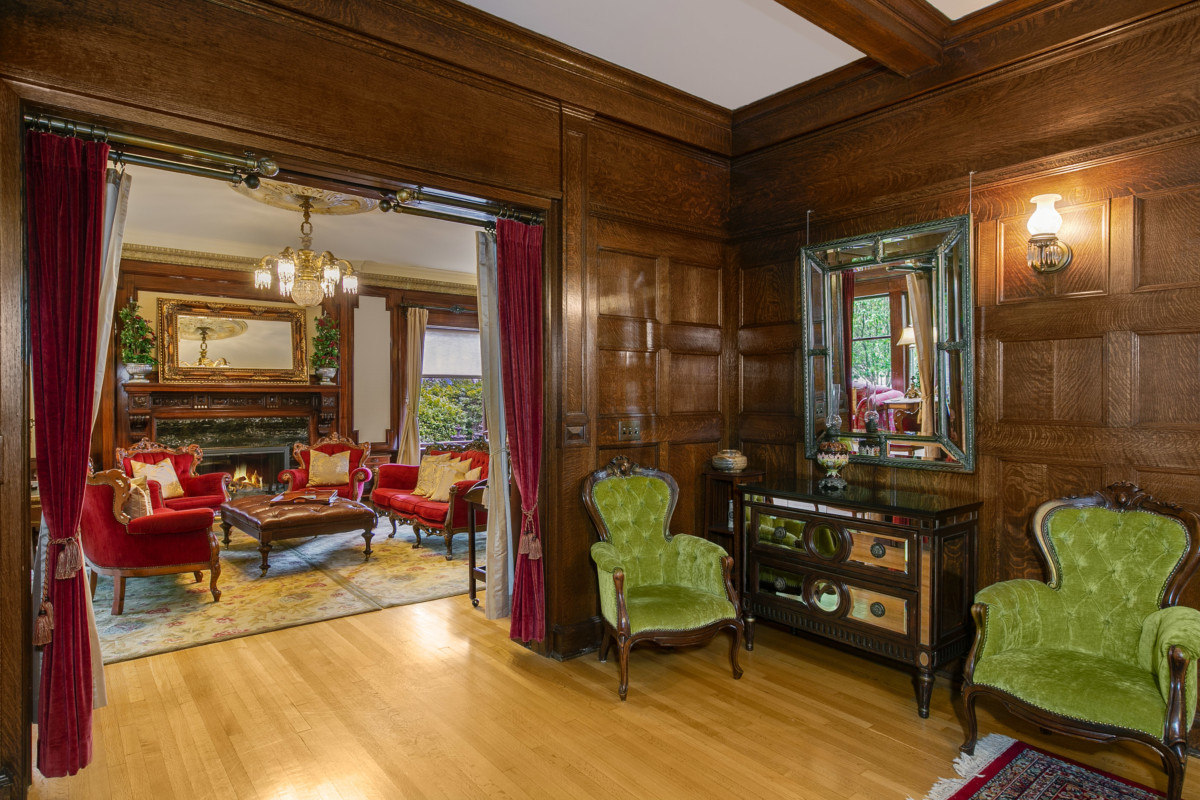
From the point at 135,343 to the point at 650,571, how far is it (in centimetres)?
646

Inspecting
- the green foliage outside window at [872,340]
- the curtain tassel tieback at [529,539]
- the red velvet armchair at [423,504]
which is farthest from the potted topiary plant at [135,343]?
the green foliage outside window at [872,340]

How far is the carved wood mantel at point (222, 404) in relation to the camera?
7.27m

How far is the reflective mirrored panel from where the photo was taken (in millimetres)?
3447

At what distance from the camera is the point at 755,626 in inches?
164

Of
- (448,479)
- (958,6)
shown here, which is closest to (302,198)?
(448,479)

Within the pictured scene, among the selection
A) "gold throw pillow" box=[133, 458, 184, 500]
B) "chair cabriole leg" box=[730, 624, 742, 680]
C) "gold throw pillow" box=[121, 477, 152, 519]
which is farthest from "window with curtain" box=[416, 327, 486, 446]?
"chair cabriole leg" box=[730, 624, 742, 680]

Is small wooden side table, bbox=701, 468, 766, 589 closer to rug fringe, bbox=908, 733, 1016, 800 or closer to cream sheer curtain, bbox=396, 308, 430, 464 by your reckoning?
rug fringe, bbox=908, 733, 1016, 800

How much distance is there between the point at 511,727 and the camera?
2912 mm

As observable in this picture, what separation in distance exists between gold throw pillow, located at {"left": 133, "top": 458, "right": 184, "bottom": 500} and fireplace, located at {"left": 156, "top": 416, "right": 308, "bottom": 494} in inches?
40.4

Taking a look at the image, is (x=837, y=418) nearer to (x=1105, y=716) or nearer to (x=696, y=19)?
(x=1105, y=716)

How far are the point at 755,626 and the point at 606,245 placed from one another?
2503 millimetres

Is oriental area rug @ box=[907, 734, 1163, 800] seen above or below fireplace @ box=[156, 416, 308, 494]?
below

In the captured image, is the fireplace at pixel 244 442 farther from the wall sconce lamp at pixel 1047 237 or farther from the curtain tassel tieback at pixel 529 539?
the wall sconce lamp at pixel 1047 237

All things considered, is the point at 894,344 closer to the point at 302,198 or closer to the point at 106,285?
the point at 106,285
